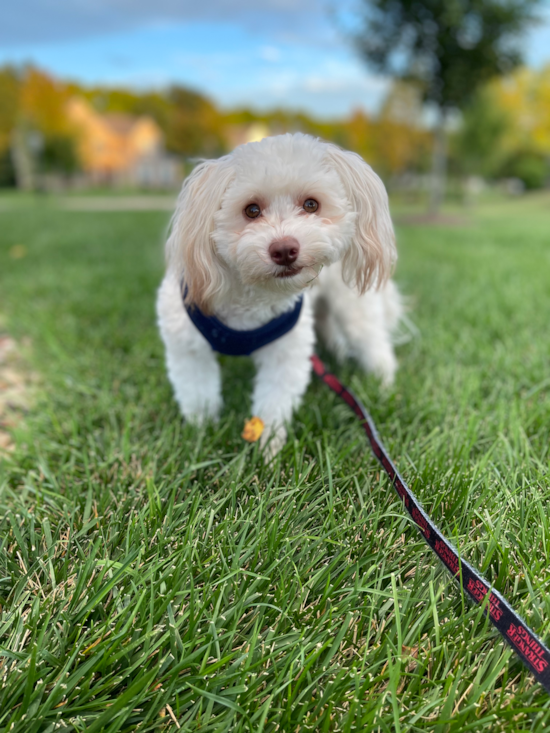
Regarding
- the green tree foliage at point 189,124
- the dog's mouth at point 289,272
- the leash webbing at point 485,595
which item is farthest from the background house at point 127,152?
the leash webbing at point 485,595

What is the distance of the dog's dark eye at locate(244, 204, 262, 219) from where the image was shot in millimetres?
1938

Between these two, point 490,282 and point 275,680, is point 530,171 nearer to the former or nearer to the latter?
point 490,282

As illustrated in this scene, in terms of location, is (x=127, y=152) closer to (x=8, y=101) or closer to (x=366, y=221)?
(x=8, y=101)

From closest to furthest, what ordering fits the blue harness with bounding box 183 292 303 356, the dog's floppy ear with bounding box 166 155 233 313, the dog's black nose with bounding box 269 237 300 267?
the dog's black nose with bounding box 269 237 300 267 → the dog's floppy ear with bounding box 166 155 233 313 → the blue harness with bounding box 183 292 303 356

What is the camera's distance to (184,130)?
46781 mm

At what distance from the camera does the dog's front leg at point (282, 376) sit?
97.3 inches

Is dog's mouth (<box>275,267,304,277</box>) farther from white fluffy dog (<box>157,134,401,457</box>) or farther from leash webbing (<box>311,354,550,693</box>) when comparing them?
leash webbing (<box>311,354,550,693</box>)

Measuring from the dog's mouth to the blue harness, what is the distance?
45 centimetres

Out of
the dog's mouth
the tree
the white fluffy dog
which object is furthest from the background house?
the dog's mouth

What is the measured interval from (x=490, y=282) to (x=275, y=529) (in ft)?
17.2

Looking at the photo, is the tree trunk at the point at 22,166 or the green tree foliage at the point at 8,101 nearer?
the green tree foliage at the point at 8,101

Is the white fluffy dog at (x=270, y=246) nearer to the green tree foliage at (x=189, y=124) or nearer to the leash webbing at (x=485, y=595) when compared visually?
the leash webbing at (x=485, y=595)

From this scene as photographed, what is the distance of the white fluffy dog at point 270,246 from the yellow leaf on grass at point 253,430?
0.03m

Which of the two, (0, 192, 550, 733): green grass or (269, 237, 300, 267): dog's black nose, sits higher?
(269, 237, 300, 267): dog's black nose
